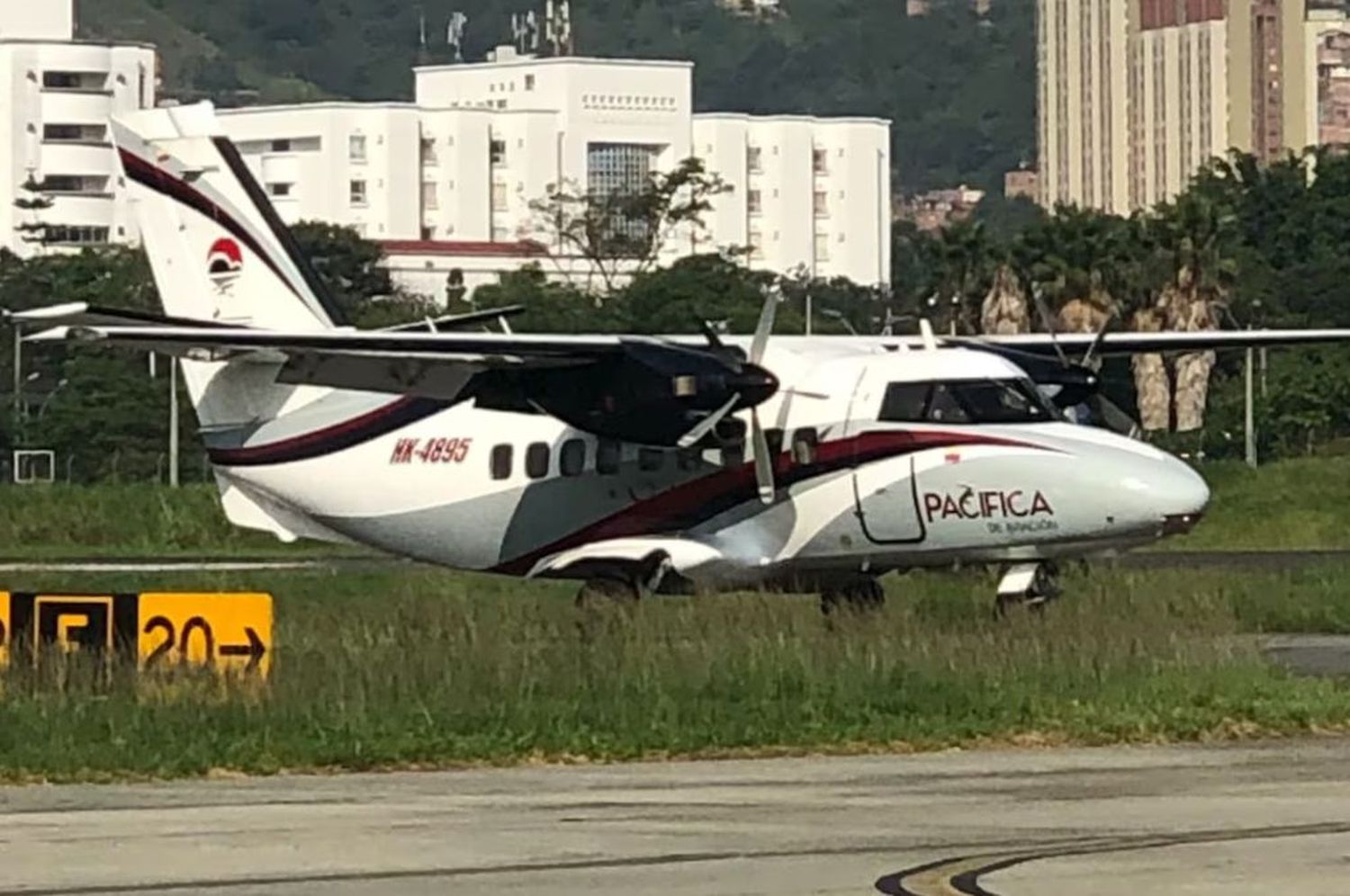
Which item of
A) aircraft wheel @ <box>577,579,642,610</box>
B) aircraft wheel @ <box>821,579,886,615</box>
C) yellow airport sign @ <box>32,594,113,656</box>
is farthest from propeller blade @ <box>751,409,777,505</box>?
yellow airport sign @ <box>32,594,113,656</box>

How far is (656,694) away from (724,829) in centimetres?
642

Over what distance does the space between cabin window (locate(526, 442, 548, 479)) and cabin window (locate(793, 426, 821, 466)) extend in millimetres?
3083

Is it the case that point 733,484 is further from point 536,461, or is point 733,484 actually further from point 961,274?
point 961,274

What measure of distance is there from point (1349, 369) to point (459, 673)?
8345 centimetres

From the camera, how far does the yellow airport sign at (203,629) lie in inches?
990

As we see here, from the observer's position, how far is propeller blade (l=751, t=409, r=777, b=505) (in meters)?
32.9

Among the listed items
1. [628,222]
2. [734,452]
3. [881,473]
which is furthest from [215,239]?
[628,222]

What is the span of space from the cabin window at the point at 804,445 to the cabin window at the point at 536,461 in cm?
308

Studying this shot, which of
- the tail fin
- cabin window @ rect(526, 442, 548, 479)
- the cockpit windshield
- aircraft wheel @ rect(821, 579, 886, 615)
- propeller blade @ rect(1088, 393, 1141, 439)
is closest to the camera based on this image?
the cockpit windshield

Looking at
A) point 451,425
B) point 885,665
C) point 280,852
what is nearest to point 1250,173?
point 451,425

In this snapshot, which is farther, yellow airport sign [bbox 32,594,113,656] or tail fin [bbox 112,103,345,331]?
tail fin [bbox 112,103,345,331]

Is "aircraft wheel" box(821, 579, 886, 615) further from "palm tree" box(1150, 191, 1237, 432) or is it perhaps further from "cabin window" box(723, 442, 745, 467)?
"palm tree" box(1150, 191, 1237, 432)

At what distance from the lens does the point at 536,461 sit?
35094 millimetres

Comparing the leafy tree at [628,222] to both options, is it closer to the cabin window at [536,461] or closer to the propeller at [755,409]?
the cabin window at [536,461]
